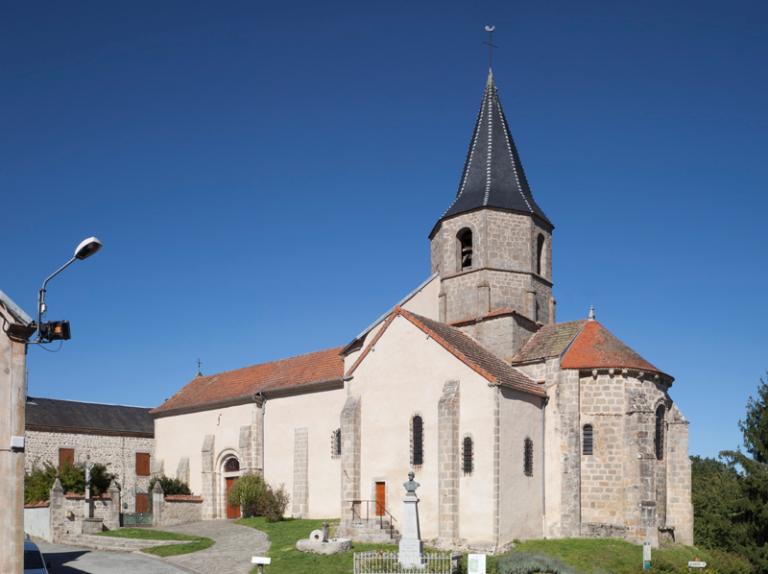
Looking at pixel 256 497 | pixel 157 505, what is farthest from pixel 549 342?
pixel 157 505

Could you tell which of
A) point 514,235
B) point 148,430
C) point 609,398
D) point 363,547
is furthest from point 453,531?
point 148,430

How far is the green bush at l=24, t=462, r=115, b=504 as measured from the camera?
3534 cm

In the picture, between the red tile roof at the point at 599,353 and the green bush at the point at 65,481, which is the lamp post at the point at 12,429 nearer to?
the red tile roof at the point at 599,353

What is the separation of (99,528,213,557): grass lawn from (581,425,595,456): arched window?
13.6m

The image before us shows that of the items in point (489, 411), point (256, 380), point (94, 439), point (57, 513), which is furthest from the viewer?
point (94, 439)

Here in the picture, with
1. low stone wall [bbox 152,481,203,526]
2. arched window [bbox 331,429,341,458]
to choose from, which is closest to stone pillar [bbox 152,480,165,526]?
low stone wall [bbox 152,481,203,526]

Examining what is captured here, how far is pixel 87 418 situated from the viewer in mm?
47406

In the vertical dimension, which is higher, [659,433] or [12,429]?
[12,429]

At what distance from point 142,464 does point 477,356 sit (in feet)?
85.5

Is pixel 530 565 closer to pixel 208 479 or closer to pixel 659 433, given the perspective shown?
pixel 659 433

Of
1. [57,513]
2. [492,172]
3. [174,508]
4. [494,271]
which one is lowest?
[174,508]

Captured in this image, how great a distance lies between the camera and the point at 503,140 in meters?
35.6

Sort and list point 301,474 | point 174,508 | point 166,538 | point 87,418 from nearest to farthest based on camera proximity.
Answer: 1. point 166,538
2. point 301,474
3. point 174,508
4. point 87,418

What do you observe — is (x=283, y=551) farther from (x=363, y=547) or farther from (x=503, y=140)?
(x=503, y=140)
